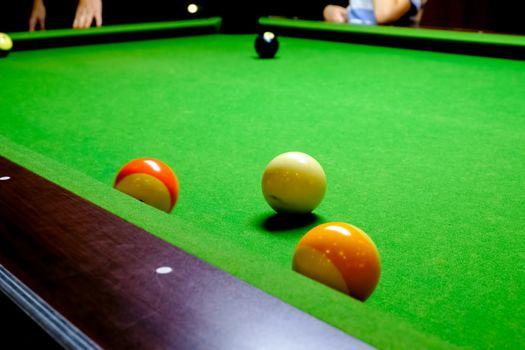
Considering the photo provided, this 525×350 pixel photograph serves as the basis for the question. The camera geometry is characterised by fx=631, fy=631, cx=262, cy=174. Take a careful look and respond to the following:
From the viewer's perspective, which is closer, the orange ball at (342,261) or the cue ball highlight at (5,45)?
the orange ball at (342,261)

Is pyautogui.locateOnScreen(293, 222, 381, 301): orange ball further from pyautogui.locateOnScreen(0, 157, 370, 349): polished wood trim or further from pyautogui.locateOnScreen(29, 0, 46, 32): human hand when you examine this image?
pyautogui.locateOnScreen(29, 0, 46, 32): human hand

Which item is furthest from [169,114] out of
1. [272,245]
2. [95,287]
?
[95,287]

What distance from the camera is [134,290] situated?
37.3 inches

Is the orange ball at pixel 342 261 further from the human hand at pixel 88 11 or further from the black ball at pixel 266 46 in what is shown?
the human hand at pixel 88 11

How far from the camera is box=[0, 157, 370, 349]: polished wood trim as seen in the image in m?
0.81

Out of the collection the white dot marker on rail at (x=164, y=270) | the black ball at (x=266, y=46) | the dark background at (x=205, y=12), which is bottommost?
the dark background at (x=205, y=12)

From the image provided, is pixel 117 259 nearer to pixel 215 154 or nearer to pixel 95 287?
pixel 95 287

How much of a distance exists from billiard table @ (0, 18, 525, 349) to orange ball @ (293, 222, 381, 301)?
7cm

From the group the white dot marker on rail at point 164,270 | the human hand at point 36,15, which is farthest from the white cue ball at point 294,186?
the human hand at point 36,15

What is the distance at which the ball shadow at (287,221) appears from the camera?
5.50 ft

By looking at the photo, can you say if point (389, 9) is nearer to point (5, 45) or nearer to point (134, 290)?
point (5, 45)

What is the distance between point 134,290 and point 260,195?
3.26 ft

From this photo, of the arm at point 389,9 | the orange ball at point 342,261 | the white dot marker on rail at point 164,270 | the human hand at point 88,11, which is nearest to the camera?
the white dot marker on rail at point 164,270

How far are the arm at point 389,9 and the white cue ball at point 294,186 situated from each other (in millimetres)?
4739
